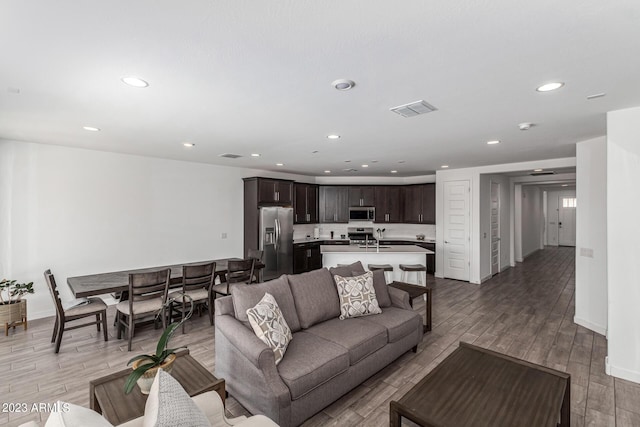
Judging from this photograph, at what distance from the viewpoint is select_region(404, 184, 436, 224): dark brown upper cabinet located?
26.0 ft

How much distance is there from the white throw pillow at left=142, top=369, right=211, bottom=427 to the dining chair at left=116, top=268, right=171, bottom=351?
239 centimetres

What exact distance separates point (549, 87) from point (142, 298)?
15.8 ft

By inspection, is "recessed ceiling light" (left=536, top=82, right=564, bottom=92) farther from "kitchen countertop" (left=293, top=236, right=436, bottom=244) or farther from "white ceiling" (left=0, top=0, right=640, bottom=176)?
"kitchen countertop" (left=293, top=236, right=436, bottom=244)

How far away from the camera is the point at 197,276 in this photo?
13.5ft

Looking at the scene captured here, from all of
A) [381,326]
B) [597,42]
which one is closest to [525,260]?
[381,326]

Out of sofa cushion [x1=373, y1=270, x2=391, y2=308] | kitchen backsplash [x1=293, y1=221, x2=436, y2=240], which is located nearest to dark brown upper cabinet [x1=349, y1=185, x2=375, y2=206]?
kitchen backsplash [x1=293, y1=221, x2=436, y2=240]

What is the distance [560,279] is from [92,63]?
915cm

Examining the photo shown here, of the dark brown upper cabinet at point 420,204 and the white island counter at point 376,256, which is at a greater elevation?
the dark brown upper cabinet at point 420,204

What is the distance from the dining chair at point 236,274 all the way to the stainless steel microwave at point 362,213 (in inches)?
168

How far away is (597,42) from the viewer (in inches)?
67.4

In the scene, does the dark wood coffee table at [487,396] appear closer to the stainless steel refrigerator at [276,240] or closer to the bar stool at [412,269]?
the bar stool at [412,269]

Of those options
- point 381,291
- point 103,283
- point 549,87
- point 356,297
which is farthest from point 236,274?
point 549,87

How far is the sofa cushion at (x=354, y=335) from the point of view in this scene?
2.58m

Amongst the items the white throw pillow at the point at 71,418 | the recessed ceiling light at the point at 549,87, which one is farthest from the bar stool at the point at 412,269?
the white throw pillow at the point at 71,418
